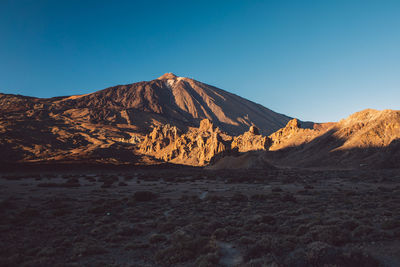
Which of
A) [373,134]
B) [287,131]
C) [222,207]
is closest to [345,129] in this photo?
[373,134]

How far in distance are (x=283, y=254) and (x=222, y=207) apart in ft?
27.8

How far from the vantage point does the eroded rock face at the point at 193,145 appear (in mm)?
93269

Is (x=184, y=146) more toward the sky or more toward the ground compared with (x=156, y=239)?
more toward the sky

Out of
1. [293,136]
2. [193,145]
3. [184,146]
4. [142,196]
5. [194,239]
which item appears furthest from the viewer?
A: [184,146]

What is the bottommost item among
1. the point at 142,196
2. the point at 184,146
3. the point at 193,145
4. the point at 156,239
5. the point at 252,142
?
the point at 142,196

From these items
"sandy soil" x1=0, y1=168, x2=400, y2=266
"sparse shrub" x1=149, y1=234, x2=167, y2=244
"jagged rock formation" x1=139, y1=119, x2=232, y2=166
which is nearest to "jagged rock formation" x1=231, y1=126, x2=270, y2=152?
"jagged rock formation" x1=139, y1=119, x2=232, y2=166

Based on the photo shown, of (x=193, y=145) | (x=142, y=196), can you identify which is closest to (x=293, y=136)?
Result: (x=193, y=145)

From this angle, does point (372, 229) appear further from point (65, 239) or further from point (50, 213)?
point (50, 213)

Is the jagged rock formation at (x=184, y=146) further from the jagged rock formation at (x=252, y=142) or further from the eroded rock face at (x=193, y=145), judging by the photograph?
the jagged rock formation at (x=252, y=142)

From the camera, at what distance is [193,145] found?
110438mm

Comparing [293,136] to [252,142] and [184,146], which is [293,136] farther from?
[184,146]

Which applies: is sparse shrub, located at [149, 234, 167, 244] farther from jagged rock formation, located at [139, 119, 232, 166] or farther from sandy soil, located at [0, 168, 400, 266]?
jagged rock formation, located at [139, 119, 232, 166]

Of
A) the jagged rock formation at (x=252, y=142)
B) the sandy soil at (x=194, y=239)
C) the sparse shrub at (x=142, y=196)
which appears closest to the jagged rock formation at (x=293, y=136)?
the jagged rock formation at (x=252, y=142)

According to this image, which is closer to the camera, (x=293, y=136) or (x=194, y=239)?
(x=194, y=239)
